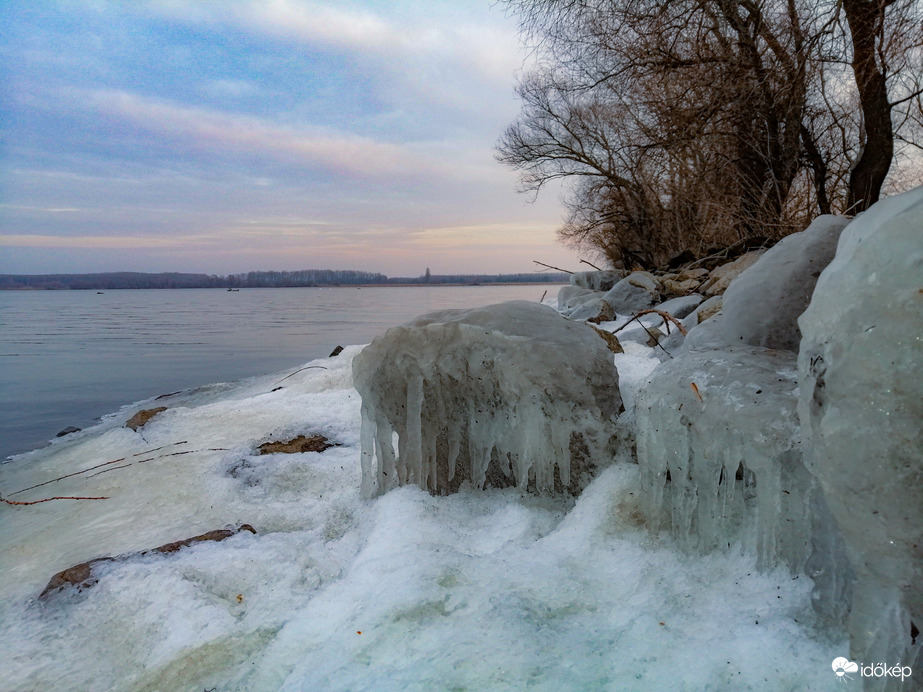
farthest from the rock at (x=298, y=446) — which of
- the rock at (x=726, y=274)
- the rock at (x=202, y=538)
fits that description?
the rock at (x=726, y=274)

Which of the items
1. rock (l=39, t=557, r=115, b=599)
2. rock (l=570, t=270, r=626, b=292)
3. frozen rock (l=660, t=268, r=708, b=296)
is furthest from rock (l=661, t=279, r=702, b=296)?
rock (l=39, t=557, r=115, b=599)

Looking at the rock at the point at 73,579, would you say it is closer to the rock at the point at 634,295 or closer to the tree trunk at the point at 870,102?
the tree trunk at the point at 870,102

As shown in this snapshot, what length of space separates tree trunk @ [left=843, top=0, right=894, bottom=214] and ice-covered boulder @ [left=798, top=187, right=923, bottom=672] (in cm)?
626

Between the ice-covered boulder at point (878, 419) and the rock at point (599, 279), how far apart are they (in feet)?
51.0

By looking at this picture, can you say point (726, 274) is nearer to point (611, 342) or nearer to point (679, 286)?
point (679, 286)

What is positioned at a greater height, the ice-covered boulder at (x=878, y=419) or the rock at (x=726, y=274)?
the rock at (x=726, y=274)

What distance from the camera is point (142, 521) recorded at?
3264mm

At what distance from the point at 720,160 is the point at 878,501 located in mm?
10037

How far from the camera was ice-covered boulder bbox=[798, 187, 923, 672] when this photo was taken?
4.16ft

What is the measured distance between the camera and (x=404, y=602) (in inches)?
76.1

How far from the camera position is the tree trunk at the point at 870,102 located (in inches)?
257

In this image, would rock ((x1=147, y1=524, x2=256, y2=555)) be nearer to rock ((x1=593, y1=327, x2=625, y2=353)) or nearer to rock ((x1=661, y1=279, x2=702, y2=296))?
rock ((x1=593, y1=327, x2=625, y2=353))

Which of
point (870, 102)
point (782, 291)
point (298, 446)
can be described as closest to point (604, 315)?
point (870, 102)

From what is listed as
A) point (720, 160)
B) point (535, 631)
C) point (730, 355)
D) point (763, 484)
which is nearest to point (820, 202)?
point (720, 160)
